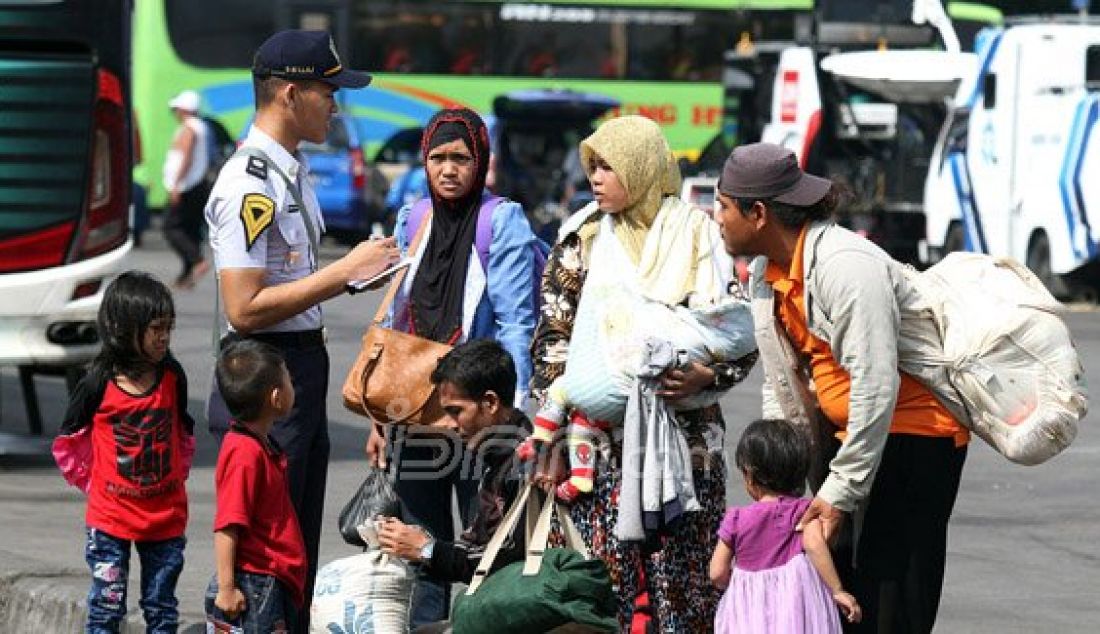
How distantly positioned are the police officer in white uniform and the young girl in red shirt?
0.36 m

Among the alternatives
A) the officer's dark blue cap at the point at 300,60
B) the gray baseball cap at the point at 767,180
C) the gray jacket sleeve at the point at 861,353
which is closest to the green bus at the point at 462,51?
the officer's dark blue cap at the point at 300,60

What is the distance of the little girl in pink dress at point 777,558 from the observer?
6.27 meters

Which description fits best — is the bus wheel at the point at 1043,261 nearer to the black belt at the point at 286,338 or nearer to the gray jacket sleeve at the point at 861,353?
the black belt at the point at 286,338

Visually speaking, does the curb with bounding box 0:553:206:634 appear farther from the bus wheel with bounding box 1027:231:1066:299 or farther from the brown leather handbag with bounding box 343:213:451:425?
the bus wheel with bounding box 1027:231:1066:299

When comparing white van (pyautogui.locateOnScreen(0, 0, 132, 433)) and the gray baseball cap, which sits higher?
the gray baseball cap

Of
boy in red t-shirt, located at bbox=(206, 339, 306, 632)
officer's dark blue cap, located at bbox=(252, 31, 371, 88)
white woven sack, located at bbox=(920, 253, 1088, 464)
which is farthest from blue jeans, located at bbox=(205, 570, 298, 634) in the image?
white woven sack, located at bbox=(920, 253, 1088, 464)

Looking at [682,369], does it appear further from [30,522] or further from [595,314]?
[30,522]

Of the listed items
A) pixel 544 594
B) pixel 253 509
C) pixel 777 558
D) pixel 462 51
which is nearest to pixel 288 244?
pixel 253 509

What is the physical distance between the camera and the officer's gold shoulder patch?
6.96 m

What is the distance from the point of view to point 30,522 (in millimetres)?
10555

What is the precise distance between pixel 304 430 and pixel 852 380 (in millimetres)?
1828

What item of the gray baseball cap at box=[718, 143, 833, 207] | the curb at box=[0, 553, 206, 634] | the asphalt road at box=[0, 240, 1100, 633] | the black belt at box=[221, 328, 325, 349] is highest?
the gray baseball cap at box=[718, 143, 833, 207]

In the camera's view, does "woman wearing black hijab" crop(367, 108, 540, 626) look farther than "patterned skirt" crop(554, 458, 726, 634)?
Yes

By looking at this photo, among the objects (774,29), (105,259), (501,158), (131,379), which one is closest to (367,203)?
(501,158)
